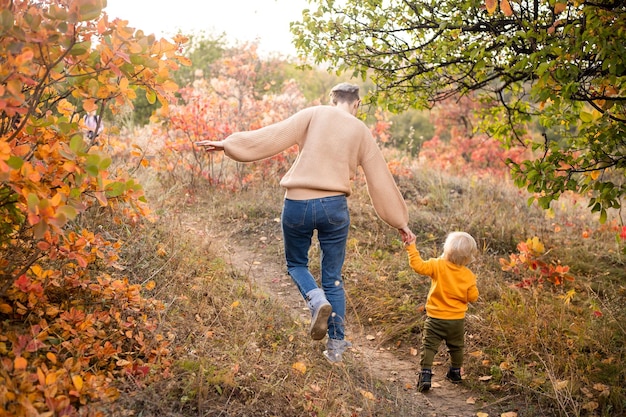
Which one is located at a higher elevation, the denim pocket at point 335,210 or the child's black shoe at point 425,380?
the denim pocket at point 335,210

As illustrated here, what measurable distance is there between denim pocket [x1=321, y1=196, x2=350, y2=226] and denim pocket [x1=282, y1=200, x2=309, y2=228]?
0.47ft

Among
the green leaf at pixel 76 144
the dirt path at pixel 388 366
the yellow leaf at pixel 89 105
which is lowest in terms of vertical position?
the dirt path at pixel 388 366

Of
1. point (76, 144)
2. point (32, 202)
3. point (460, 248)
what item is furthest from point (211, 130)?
point (32, 202)

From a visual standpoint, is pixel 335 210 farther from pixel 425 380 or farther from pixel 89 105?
pixel 89 105

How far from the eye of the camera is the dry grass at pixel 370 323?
3.12m

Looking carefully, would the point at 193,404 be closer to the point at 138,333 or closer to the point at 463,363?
the point at 138,333

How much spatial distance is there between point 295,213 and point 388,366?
161 cm

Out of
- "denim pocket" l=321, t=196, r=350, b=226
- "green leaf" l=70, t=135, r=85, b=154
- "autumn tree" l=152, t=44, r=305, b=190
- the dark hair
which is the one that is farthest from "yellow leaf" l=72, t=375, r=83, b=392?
"autumn tree" l=152, t=44, r=305, b=190

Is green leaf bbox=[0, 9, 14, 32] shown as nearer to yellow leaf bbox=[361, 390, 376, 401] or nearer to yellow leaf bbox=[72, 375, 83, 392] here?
yellow leaf bbox=[72, 375, 83, 392]

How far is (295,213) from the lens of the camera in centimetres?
384

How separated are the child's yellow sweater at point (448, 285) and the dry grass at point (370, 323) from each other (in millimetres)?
584

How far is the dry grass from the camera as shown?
3117 millimetres

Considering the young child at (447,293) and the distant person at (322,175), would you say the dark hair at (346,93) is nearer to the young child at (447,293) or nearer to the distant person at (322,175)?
the distant person at (322,175)

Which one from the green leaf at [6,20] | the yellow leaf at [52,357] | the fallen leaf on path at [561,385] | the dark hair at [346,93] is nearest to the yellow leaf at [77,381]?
the yellow leaf at [52,357]
